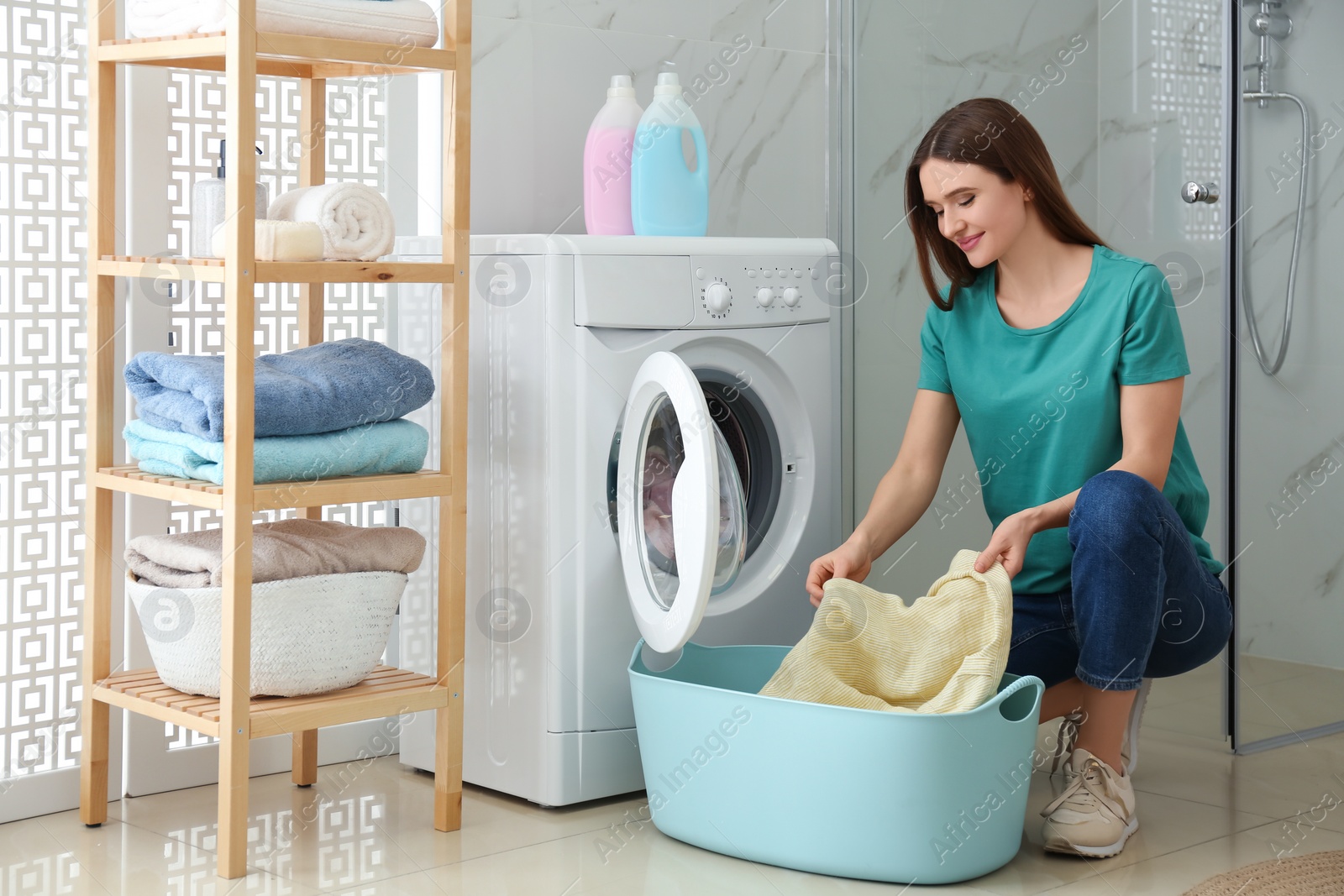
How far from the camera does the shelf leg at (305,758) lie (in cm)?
206

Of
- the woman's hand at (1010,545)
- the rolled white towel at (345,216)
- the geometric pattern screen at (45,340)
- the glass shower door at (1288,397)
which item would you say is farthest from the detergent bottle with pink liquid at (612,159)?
the glass shower door at (1288,397)

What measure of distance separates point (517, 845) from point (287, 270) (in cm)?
78

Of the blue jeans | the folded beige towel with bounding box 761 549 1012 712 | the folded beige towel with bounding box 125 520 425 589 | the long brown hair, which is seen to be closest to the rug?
the blue jeans

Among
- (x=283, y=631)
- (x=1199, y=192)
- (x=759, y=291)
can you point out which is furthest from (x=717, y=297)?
(x=1199, y=192)

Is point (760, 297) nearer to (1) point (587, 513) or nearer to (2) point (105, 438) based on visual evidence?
(1) point (587, 513)

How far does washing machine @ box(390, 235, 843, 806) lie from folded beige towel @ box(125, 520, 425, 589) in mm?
180

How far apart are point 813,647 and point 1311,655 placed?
108 cm

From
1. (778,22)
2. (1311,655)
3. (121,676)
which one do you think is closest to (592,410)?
(121,676)

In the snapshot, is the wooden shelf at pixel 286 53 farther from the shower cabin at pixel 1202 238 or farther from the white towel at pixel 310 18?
the shower cabin at pixel 1202 238

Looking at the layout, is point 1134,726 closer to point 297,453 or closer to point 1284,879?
point 1284,879

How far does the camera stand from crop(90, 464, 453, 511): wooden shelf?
1.66 meters

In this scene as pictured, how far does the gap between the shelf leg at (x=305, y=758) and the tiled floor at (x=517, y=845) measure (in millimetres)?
28

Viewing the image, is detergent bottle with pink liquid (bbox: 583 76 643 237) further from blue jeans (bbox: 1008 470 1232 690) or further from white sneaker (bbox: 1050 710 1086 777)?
white sneaker (bbox: 1050 710 1086 777)

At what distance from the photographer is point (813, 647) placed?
1.75 meters
